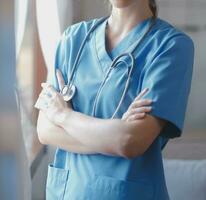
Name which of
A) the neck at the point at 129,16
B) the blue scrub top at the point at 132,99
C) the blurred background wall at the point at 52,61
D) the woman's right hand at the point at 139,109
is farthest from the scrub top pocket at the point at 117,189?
the blurred background wall at the point at 52,61

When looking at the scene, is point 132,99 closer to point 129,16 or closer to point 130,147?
point 130,147

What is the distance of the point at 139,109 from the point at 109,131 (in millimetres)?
93

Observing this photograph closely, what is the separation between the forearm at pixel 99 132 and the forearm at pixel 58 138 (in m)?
0.02

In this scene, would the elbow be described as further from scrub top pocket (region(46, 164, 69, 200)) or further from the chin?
the chin

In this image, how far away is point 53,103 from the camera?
1.30 meters

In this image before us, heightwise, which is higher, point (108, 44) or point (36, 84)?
point (108, 44)

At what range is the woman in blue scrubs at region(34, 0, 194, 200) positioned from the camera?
1165mm

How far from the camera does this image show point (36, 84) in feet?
6.66

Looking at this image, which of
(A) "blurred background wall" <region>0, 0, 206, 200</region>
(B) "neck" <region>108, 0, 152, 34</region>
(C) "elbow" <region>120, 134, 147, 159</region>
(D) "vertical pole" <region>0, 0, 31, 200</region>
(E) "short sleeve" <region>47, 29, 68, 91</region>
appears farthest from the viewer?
(A) "blurred background wall" <region>0, 0, 206, 200</region>

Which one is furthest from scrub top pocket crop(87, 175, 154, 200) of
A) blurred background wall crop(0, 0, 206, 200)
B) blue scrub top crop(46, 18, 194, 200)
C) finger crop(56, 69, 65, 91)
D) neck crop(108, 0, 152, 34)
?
blurred background wall crop(0, 0, 206, 200)

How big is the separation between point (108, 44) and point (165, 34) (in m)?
0.17

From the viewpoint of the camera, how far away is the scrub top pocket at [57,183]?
126cm

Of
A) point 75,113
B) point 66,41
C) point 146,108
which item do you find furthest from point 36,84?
point 146,108

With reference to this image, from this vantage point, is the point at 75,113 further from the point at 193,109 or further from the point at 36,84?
the point at 193,109
